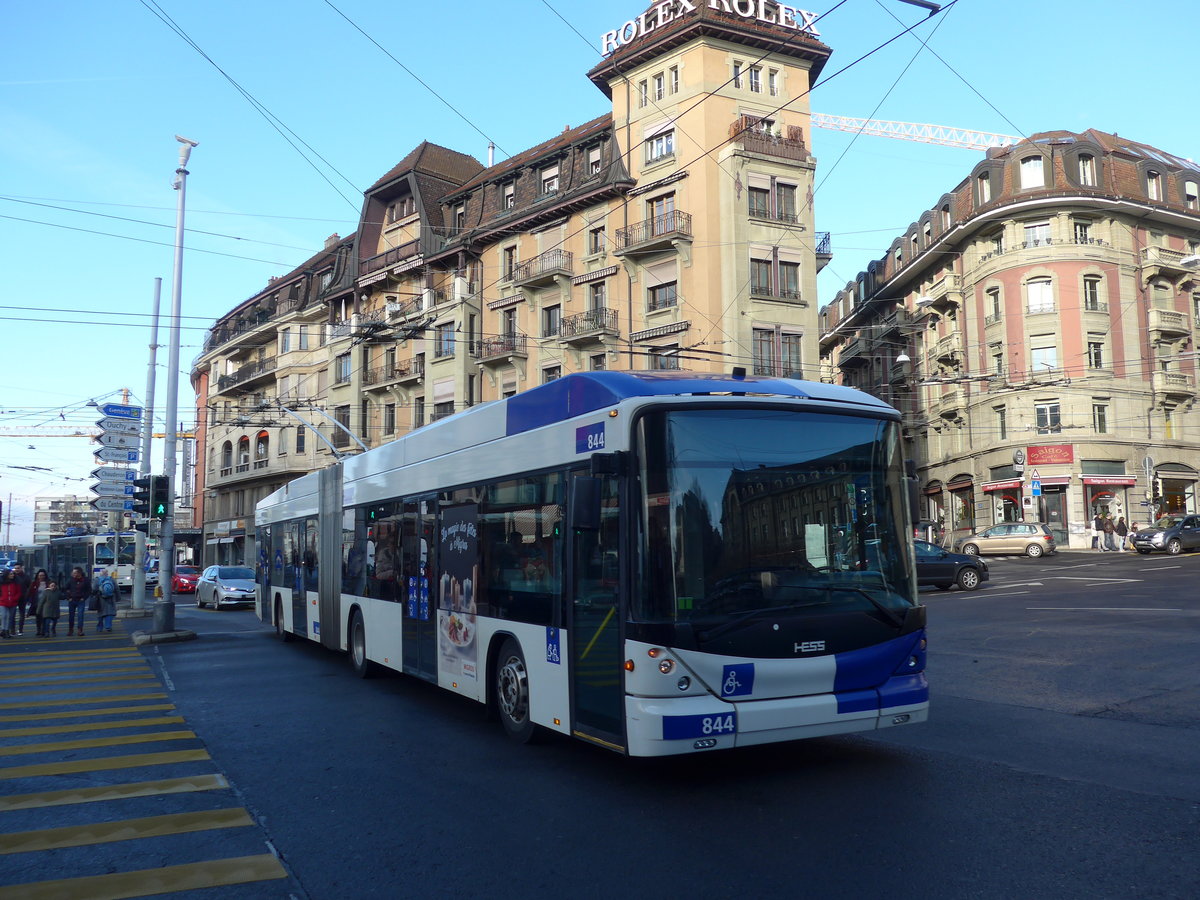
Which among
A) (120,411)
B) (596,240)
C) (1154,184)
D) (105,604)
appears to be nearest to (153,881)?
(105,604)

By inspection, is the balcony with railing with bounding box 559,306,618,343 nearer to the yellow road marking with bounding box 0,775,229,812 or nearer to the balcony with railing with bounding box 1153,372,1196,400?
the balcony with railing with bounding box 1153,372,1196,400

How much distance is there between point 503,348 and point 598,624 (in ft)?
126

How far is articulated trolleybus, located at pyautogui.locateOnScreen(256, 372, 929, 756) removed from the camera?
6.66 metres

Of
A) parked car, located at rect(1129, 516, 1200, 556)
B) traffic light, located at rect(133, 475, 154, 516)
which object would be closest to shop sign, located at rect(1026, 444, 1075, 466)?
parked car, located at rect(1129, 516, 1200, 556)

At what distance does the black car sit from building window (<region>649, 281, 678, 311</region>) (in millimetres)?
15365

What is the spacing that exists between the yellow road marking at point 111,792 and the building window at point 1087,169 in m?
50.7

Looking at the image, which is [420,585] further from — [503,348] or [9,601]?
[503,348]

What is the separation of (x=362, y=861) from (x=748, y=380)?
4308 mm

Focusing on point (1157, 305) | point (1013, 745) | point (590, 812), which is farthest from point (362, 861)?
point (1157, 305)

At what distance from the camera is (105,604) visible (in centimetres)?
2372

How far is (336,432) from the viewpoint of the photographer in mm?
54531

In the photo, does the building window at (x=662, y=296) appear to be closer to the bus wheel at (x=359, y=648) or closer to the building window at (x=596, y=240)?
the building window at (x=596, y=240)

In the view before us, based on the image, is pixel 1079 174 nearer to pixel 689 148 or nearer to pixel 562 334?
pixel 689 148

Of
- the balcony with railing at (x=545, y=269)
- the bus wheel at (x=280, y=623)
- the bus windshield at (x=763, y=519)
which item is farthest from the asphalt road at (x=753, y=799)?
the balcony with railing at (x=545, y=269)
